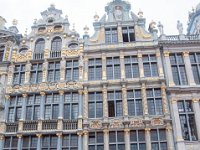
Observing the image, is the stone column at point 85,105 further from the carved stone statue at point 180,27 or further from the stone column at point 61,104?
the carved stone statue at point 180,27

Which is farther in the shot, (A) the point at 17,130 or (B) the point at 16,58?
(B) the point at 16,58

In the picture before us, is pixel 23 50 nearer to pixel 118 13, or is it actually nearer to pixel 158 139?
pixel 118 13

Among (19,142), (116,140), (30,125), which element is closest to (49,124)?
(30,125)

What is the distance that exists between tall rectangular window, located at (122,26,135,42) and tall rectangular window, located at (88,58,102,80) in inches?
126

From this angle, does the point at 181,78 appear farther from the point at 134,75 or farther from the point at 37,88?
the point at 37,88

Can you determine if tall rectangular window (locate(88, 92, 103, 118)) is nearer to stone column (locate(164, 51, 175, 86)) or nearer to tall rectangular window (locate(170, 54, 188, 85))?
stone column (locate(164, 51, 175, 86))

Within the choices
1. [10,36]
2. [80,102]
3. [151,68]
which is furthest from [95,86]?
[10,36]

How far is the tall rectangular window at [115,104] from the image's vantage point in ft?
77.4

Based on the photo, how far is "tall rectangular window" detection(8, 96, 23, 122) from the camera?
24467mm

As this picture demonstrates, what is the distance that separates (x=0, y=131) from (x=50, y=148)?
4.28 metres

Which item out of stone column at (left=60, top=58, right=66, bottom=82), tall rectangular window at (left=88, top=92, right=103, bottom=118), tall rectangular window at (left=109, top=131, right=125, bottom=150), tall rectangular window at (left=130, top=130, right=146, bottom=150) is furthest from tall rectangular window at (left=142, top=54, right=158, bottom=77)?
stone column at (left=60, top=58, right=66, bottom=82)

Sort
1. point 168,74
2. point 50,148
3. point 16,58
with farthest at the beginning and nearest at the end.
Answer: point 16,58
point 168,74
point 50,148

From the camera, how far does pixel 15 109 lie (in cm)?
2466

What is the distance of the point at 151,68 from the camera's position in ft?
82.2
